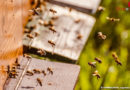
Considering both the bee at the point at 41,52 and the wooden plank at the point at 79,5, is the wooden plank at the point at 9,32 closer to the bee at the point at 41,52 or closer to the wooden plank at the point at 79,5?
the bee at the point at 41,52

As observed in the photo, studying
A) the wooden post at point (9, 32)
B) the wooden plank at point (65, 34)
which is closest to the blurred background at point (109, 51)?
the wooden plank at point (65, 34)

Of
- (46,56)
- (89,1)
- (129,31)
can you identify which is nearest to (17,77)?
(46,56)

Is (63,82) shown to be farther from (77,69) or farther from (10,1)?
(10,1)

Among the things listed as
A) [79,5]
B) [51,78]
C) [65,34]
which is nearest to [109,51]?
[79,5]

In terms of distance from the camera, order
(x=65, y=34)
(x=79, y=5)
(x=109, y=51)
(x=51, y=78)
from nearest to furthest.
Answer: (x=51, y=78) < (x=65, y=34) < (x=79, y=5) < (x=109, y=51)

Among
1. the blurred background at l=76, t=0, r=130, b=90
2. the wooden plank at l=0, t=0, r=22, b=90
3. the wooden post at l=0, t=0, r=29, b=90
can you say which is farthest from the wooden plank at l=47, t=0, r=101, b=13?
the wooden plank at l=0, t=0, r=22, b=90

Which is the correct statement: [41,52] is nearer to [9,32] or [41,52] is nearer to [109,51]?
[9,32]
